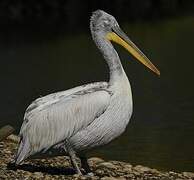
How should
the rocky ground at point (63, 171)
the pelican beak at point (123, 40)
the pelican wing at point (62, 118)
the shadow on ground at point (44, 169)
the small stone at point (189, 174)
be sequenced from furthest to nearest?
1. the small stone at point (189, 174)
2. the pelican beak at point (123, 40)
3. the shadow on ground at point (44, 169)
4. the rocky ground at point (63, 171)
5. the pelican wing at point (62, 118)

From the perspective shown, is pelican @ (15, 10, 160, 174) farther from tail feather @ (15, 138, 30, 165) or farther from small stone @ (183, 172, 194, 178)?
small stone @ (183, 172, 194, 178)

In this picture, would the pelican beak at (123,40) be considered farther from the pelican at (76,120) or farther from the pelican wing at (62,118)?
the pelican wing at (62,118)

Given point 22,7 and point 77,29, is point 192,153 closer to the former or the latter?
point 77,29

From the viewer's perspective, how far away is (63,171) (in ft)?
24.4

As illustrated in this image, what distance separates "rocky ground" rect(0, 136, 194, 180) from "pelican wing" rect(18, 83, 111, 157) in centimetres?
29

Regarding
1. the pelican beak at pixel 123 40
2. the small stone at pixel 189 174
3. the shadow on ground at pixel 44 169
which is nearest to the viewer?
the shadow on ground at pixel 44 169

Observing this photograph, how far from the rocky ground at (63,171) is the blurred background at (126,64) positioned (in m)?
0.87

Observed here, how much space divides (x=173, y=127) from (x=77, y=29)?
18.9 meters

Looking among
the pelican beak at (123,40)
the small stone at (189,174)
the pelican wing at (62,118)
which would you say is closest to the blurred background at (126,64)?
the small stone at (189,174)

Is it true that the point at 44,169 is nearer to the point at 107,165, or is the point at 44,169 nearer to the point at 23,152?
the point at 23,152

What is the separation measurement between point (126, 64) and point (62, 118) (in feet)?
40.8

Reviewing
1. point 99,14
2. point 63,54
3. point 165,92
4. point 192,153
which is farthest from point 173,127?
point 63,54

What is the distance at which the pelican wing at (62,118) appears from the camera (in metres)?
6.88

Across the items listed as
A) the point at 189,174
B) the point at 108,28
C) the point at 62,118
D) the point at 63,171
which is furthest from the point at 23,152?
the point at 189,174
